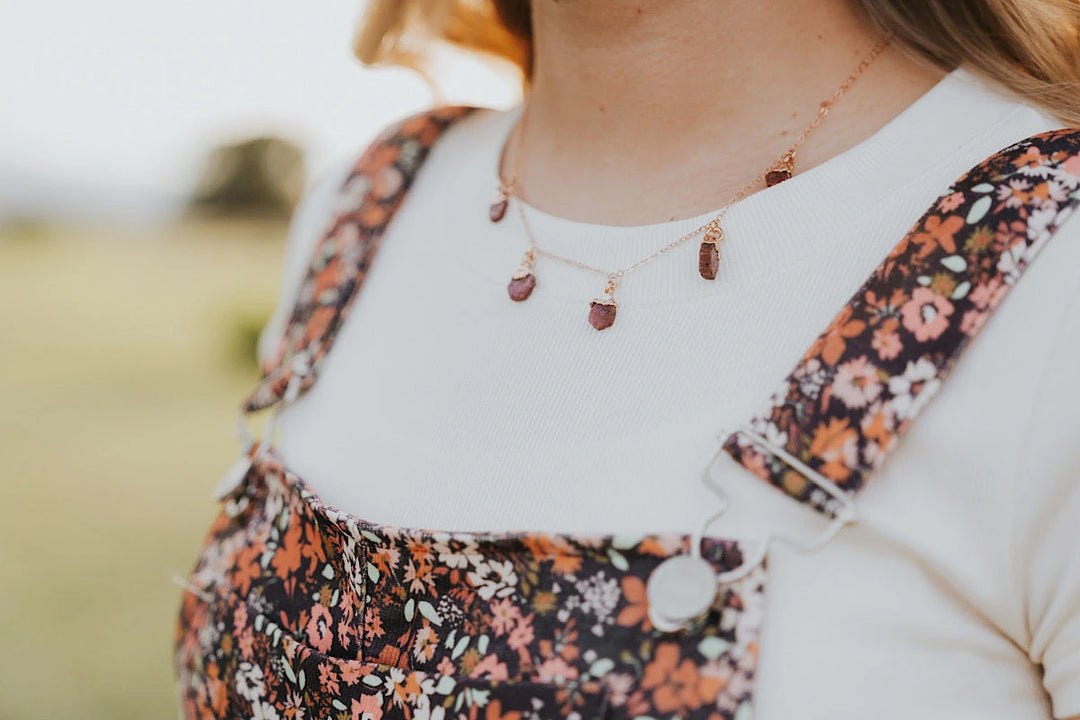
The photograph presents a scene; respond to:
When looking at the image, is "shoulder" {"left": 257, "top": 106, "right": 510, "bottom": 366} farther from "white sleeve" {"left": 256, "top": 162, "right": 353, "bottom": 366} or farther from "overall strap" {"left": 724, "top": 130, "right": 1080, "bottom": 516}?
"overall strap" {"left": 724, "top": 130, "right": 1080, "bottom": 516}

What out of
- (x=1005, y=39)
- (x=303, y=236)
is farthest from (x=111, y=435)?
(x=1005, y=39)

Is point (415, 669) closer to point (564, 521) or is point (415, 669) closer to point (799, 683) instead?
point (564, 521)

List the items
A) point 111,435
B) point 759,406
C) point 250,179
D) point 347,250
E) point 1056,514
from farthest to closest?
point 250,179
point 111,435
point 347,250
point 759,406
point 1056,514

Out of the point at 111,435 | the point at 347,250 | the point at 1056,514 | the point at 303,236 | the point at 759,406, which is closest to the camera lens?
the point at 1056,514

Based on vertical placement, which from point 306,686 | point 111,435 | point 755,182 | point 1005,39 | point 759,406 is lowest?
point 111,435

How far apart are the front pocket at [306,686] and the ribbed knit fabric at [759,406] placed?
0.44ft

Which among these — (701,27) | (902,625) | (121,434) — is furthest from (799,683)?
(121,434)

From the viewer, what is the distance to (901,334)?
72 centimetres

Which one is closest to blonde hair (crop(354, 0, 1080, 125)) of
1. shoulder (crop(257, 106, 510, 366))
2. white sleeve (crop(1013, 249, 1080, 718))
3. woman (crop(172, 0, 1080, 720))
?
woman (crop(172, 0, 1080, 720))

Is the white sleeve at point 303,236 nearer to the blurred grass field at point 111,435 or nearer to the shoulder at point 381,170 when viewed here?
the shoulder at point 381,170

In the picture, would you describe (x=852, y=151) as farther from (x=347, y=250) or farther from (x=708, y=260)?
(x=347, y=250)

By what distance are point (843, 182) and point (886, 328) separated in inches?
7.9

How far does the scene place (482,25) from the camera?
1.47 metres

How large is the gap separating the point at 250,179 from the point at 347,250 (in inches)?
197
